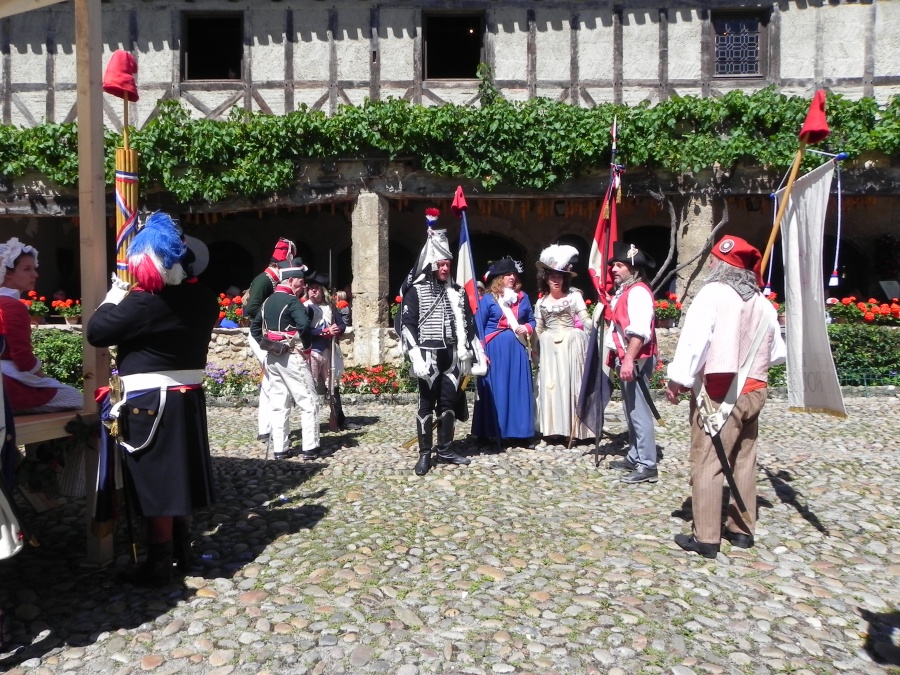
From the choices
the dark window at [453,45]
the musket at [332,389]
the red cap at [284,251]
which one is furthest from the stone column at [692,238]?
the red cap at [284,251]

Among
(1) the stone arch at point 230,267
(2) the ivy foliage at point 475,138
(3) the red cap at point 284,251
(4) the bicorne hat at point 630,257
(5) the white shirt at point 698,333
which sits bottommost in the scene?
(5) the white shirt at point 698,333

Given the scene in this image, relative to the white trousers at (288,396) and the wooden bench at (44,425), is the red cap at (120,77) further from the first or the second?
the white trousers at (288,396)

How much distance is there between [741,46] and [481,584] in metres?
11.6

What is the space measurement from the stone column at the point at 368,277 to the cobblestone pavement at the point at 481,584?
630cm

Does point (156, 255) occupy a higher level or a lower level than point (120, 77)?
lower

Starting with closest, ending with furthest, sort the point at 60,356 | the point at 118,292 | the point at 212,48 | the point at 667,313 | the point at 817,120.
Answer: the point at 118,292, the point at 817,120, the point at 60,356, the point at 667,313, the point at 212,48

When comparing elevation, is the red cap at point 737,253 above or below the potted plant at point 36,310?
above

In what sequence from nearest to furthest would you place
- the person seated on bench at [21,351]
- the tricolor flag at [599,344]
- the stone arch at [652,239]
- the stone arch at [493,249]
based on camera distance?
the person seated on bench at [21,351], the tricolor flag at [599,344], the stone arch at [652,239], the stone arch at [493,249]

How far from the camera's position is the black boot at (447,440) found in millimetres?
6516

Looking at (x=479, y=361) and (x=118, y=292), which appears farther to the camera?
(x=479, y=361)

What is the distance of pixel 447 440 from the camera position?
6.56 metres

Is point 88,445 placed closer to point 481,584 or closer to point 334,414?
point 481,584

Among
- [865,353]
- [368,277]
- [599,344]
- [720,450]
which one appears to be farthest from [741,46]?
[720,450]

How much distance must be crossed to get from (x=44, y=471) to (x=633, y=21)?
11.3m
